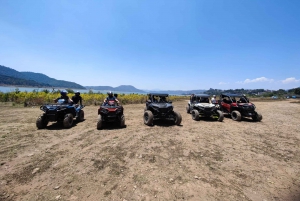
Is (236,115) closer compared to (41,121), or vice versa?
(41,121)

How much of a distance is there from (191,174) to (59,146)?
444 centimetres

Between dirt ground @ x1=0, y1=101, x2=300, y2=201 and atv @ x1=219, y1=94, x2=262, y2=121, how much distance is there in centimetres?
434

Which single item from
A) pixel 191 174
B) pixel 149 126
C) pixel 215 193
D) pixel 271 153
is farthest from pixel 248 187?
pixel 149 126

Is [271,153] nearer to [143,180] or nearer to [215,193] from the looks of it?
[215,193]

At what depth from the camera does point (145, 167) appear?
399 cm

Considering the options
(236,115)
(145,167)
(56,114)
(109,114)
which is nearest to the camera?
(145,167)

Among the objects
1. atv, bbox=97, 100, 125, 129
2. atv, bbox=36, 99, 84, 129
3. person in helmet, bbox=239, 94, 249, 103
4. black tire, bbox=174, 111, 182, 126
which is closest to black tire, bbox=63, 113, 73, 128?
atv, bbox=36, 99, 84, 129

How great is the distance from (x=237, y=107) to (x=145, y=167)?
386 inches

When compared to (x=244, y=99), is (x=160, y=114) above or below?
below

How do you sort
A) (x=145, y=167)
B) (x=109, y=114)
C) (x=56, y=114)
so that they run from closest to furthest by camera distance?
(x=145, y=167) → (x=56, y=114) → (x=109, y=114)

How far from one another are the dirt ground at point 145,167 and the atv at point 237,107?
14.2ft

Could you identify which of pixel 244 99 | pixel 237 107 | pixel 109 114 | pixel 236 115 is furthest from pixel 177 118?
pixel 244 99

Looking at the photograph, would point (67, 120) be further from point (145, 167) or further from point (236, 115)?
point (236, 115)

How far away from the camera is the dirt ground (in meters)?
3.04
